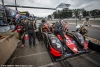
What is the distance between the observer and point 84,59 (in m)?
2.58

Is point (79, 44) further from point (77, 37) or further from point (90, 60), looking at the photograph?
point (90, 60)

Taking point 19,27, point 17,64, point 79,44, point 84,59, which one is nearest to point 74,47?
point 79,44

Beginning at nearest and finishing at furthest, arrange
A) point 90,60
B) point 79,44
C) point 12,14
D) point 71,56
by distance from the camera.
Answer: point 90,60 < point 71,56 < point 79,44 < point 12,14

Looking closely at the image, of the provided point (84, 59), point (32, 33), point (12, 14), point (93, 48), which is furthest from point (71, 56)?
point (12, 14)

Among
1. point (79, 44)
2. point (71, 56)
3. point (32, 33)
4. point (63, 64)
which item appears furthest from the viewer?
point (32, 33)

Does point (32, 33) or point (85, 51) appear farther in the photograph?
point (32, 33)

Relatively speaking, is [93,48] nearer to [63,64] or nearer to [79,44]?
[79,44]

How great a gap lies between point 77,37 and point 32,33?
2.63 meters

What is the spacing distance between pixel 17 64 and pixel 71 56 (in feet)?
6.83

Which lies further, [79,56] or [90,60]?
[79,56]

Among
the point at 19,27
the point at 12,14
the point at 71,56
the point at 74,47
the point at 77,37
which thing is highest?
the point at 12,14

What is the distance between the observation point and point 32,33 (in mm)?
4262

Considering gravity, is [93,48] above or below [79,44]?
below

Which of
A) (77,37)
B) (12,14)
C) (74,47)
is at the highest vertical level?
(12,14)
